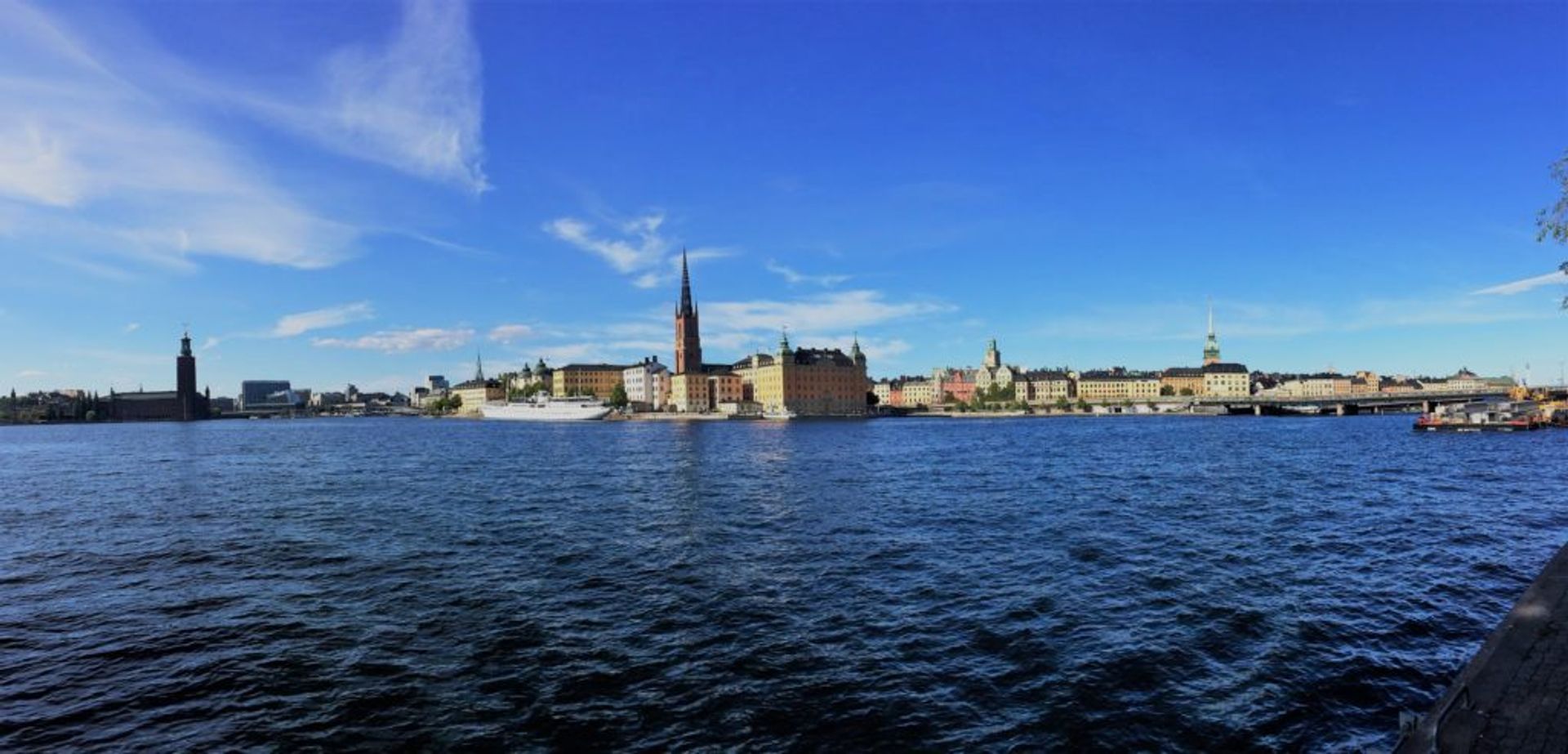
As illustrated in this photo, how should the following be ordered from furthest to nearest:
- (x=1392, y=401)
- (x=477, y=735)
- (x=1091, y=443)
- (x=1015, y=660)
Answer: (x=1392, y=401) → (x=1091, y=443) → (x=1015, y=660) → (x=477, y=735)

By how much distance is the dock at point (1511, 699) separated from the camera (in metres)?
7.91

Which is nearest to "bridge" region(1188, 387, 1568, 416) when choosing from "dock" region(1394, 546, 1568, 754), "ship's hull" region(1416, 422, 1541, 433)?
"ship's hull" region(1416, 422, 1541, 433)

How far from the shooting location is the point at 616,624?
15.9 metres

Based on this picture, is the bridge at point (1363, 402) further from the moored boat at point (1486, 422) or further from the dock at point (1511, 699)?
the dock at point (1511, 699)

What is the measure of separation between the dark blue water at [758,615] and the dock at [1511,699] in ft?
5.57

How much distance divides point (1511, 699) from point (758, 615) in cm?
1176

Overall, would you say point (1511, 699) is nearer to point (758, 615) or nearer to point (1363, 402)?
point (758, 615)

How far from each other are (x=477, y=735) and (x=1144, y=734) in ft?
30.0

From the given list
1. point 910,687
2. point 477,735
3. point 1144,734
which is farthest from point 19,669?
point 1144,734

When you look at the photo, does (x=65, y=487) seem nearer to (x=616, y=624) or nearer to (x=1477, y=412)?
(x=616, y=624)

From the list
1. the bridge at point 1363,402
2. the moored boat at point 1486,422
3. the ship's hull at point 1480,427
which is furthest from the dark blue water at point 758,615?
the bridge at point 1363,402

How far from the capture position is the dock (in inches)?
311

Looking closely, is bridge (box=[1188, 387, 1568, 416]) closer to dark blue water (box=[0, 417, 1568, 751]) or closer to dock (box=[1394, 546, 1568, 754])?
dark blue water (box=[0, 417, 1568, 751])

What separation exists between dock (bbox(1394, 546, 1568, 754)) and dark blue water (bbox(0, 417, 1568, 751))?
1699 millimetres
